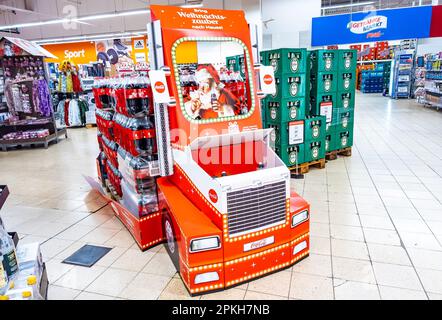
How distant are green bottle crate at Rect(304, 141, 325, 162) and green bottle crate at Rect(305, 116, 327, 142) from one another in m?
0.07

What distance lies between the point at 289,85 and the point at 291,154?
110cm

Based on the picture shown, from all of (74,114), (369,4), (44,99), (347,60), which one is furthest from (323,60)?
(369,4)

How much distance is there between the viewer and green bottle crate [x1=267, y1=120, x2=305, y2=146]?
5258mm

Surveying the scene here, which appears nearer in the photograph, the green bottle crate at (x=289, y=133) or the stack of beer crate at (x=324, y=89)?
the green bottle crate at (x=289, y=133)

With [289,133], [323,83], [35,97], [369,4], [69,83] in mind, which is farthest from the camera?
[369,4]

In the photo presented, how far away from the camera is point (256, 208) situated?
99.3 inches

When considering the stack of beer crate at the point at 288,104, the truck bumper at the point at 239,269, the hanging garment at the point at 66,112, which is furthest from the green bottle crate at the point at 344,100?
the hanging garment at the point at 66,112

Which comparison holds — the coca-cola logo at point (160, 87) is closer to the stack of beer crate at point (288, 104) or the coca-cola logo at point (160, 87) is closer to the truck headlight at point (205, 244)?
the truck headlight at point (205, 244)

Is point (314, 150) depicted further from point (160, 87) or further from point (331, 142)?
point (160, 87)

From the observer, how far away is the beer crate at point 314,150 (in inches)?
219

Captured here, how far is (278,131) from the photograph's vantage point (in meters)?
5.32

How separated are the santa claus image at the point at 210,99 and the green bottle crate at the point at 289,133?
2.16 m

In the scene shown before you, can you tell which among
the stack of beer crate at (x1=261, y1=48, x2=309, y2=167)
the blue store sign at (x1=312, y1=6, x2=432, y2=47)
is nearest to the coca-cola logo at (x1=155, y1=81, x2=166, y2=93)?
the stack of beer crate at (x1=261, y1=48, x2=309, y2=167)

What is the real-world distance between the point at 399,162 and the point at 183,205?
15.8 feet
